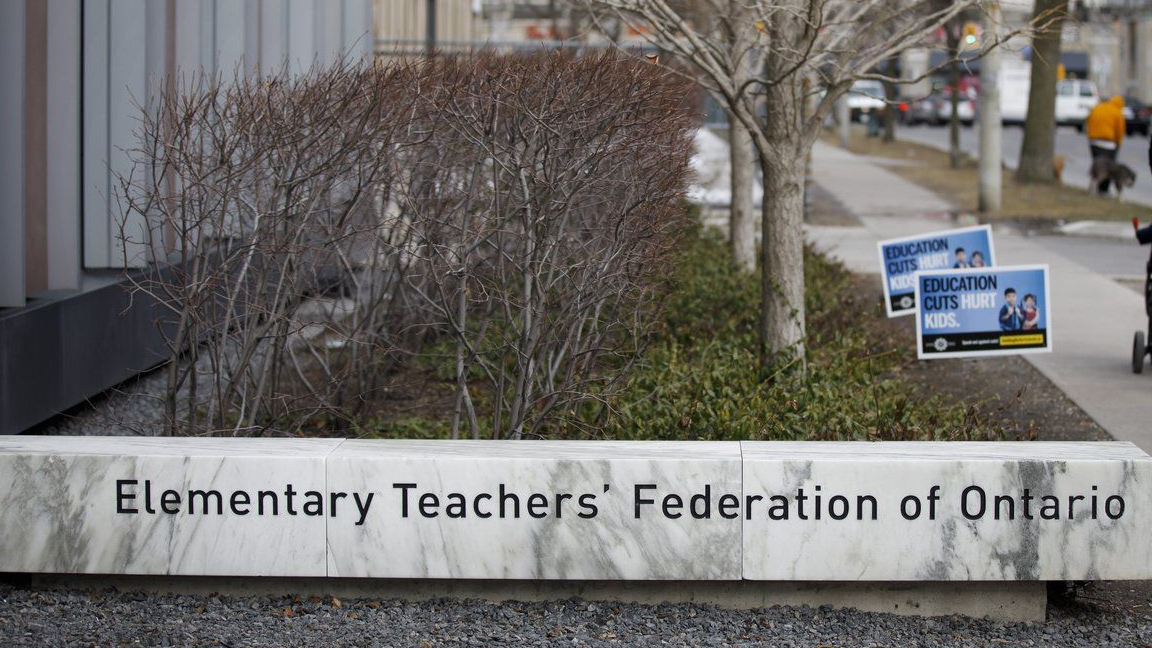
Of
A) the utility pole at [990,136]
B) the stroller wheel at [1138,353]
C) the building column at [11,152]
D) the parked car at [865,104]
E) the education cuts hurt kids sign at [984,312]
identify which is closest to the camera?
the building column at [11,152]

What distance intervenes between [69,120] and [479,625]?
4.37 meters

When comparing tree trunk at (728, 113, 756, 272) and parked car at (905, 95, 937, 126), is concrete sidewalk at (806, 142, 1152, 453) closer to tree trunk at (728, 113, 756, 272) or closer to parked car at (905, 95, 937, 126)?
tree trunk at (728, 113, 756, 272)

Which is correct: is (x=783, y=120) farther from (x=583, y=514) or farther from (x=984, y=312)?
(x=583, y=514)

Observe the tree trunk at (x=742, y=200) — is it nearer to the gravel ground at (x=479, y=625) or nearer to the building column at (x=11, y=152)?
the building column at (x=11, y=152)

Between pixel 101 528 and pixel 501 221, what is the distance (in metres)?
2.13

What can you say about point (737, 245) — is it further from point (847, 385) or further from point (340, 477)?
point (340, 477)

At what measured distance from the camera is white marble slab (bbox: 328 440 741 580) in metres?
4.96

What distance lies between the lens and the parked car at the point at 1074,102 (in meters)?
53.1

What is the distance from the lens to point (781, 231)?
8.20 metres

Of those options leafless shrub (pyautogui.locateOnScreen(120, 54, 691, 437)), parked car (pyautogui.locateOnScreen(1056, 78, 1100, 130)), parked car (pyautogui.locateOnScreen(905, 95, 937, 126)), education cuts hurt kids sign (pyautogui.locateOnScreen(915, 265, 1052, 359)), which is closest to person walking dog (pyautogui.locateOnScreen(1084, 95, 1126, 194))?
education cuts hurt kids sign (pyautogui.locateOnScreen(915, 265, 1052, 359))

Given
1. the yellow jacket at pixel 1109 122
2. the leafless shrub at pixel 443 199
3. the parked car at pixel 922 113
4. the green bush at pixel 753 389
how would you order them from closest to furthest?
the leafless shrub at pixel 443 199
the green bush at pixel 753 389
the yellow jacket at pixel 1109 122
the parked car at pixel 922 113

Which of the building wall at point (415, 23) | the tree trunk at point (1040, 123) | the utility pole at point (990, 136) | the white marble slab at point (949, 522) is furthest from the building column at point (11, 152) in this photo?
the tree trunk at point (1040, 123)

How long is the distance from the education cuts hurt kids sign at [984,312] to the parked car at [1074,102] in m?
46.5

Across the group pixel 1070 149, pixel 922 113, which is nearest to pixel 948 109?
Answer: pixel 922 113
